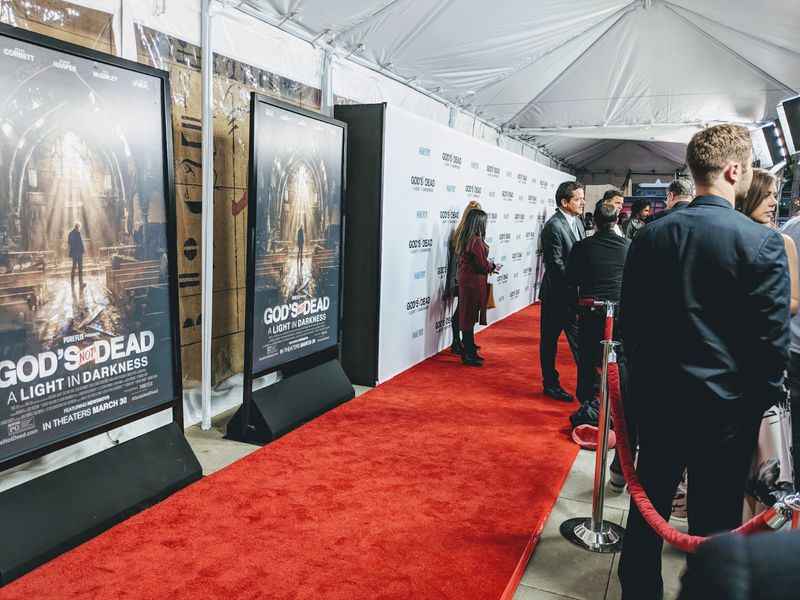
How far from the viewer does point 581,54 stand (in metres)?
7.61

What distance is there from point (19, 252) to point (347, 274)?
2.89 metres

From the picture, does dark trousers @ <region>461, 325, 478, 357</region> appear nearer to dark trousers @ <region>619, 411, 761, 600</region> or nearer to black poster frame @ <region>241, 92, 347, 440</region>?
black poster frame @ <region>241, 92, 347, 440</region>

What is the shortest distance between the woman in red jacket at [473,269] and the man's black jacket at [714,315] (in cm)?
377

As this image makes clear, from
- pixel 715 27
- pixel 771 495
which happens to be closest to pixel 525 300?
pixel 715 27

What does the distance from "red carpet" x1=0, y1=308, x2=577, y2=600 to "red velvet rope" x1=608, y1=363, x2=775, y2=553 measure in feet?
2.17

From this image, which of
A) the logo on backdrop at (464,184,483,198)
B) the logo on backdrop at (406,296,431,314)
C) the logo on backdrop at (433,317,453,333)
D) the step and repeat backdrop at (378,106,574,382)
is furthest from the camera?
the logo on backdrop at (464,184,483,198)

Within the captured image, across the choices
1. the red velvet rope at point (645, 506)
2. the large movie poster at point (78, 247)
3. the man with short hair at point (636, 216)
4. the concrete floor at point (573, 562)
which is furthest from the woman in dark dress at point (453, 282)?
the red velvet rope at point (645, 506)

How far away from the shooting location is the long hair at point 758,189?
2730 millimetres

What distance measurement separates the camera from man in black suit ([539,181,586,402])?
4.62 meters

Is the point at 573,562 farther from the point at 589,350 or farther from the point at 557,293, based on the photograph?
the point at 557,293

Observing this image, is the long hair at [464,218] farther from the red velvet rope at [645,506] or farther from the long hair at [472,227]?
the red velvet rope at [645,506]

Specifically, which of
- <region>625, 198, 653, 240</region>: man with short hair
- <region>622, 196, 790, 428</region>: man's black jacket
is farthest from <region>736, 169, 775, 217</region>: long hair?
<region>625, 198, 653, 240</region>: man with short hair

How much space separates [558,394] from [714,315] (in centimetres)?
323

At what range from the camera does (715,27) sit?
661 cm
